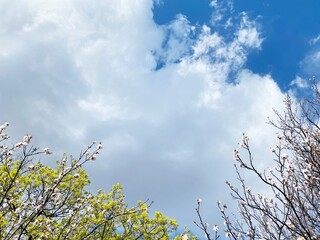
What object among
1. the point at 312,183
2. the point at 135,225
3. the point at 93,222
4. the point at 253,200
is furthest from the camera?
the point at 135,225

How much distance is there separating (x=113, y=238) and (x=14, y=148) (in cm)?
656

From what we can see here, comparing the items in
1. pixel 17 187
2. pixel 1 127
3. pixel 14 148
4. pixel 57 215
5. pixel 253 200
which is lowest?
pixel 253 200

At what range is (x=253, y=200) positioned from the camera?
18.3 ft

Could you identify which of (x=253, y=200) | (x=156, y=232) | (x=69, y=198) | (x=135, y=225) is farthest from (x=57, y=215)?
(x=253, y=200)

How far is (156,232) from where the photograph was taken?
13.9 metres

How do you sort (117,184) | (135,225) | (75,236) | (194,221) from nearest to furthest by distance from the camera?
(194,221)
(75,236)
(135,225)
(117,184)

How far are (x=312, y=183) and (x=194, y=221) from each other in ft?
9.75

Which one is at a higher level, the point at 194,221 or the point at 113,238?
the point at 113,238

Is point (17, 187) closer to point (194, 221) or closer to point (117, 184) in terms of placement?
point (117, 184)

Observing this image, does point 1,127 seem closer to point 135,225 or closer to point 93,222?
point 93,222

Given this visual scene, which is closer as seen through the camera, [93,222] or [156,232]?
[93,222]

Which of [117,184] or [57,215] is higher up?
[117,184]

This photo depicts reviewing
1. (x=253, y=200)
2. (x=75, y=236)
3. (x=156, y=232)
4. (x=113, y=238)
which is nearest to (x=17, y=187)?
(x=75, y=236)

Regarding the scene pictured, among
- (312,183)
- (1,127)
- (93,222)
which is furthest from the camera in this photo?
(93,222)
